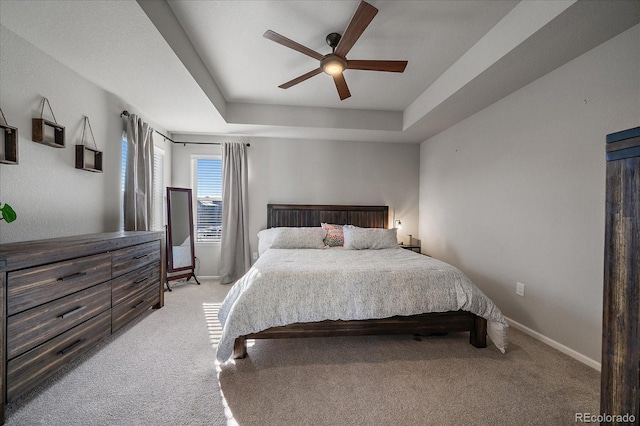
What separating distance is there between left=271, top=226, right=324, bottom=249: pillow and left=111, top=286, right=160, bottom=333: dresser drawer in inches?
58.7

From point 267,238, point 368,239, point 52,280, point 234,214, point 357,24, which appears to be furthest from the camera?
point 234,214

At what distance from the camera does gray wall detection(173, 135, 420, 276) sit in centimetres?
434

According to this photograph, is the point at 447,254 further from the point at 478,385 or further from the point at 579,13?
the point at 579,13

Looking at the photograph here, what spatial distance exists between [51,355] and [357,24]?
9.69 feet

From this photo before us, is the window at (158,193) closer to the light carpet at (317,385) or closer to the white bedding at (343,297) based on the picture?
the light carpet at (317,385)

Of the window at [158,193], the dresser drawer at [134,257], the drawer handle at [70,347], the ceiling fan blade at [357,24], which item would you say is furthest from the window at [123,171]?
the ceiling fan blade at [357,24]

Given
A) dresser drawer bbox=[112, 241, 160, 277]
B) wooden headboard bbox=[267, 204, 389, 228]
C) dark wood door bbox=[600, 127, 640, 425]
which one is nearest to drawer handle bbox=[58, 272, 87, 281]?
dresser drawer bbox=[112, 241, 160, 277]

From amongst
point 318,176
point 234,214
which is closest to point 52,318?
point 234,214

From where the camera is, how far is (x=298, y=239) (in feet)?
11.8

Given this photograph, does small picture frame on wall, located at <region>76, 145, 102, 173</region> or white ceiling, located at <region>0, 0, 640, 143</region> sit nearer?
white ceiling, located at <region>0, 0, 640, 143</region>

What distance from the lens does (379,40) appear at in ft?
7.55

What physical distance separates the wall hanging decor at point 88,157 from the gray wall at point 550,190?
4236 mm

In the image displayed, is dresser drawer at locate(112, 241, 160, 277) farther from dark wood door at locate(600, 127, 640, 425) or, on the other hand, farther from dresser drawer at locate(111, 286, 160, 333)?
dark wood door at locate(600, 127, 640, 425)

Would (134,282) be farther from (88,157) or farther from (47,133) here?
(47,133)
